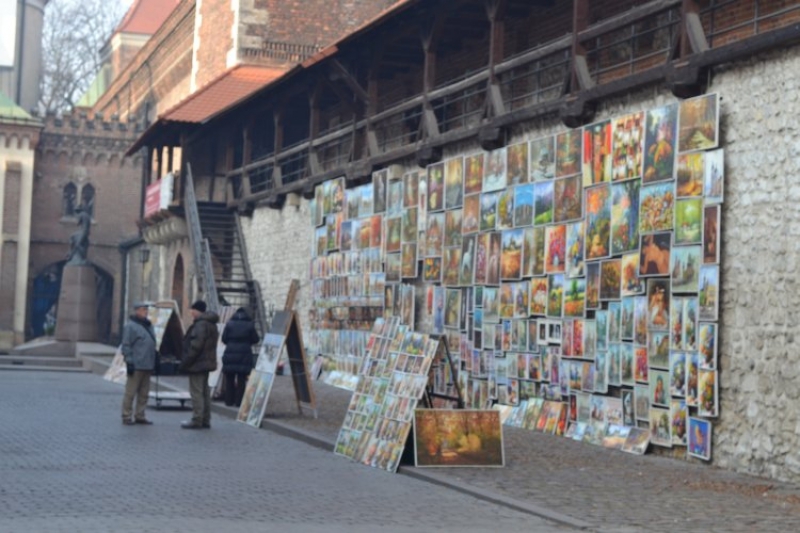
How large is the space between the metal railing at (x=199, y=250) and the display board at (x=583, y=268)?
9.35 meters

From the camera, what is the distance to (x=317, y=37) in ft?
145

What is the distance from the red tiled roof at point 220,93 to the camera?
1425 inches

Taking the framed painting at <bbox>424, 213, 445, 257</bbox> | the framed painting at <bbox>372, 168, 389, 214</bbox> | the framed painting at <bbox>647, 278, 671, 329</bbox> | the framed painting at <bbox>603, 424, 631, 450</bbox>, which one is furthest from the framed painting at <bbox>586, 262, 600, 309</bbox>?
the framed painting at <bbox>372, 168, 389, 214</bbox>

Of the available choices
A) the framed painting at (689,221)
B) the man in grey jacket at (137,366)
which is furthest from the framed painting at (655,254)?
the man in grey jacket at (137,366)

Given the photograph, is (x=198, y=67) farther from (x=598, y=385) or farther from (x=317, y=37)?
(x=598, y=385)

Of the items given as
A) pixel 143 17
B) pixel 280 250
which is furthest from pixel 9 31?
pixel 280 250

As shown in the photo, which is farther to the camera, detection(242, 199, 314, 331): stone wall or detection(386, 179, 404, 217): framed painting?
detection(242, 199, 314, 331): stone wall

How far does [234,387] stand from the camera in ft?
72.6

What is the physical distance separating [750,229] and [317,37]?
103 feet

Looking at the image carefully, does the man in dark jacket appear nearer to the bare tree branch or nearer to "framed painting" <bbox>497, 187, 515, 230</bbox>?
"framed painting" <bbox>497, 187, 515, 230</bbox>

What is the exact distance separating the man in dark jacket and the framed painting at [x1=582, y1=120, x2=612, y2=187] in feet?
17.0

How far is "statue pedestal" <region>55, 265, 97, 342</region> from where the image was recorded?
4284 cm

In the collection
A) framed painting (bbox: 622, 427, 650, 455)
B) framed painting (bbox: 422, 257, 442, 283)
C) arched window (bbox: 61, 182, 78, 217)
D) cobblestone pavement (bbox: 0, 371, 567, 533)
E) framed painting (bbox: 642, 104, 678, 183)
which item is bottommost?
cobblestone pavement (bbox: 0, 371, 567, 533)

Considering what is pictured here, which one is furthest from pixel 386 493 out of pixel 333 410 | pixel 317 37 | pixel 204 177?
pixel 317 37
